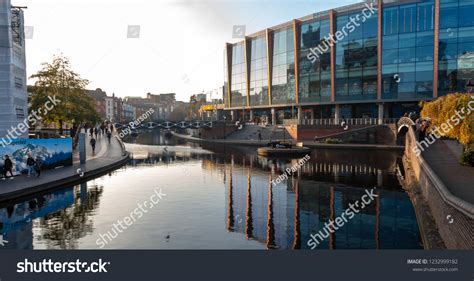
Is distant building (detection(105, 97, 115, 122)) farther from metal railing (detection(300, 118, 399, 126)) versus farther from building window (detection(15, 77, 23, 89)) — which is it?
building window (detection(15, 77, 23, 89))

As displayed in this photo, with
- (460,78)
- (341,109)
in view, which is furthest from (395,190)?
(341,109)

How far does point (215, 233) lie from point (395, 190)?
17383mm

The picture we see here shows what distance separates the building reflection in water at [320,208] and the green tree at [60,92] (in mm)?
25886

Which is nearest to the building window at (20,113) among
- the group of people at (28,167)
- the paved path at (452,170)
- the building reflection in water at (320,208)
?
the group of people at (28,167)

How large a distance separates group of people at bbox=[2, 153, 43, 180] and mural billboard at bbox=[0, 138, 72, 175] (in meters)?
0.26

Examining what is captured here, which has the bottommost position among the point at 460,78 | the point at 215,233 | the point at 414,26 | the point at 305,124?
the point at 215,233

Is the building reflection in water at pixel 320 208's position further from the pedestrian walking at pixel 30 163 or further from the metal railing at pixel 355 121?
the metal railing at pixel 355 121

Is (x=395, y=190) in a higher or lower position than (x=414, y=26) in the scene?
lower

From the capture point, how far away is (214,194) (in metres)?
29.7

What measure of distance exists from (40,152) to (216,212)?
706 inches

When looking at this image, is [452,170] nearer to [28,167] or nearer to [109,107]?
[28,167]

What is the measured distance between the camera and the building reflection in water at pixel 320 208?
62.1 ft

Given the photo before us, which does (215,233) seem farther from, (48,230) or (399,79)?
(399,79)

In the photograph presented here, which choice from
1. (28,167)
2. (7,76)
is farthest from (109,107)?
(28,167)
